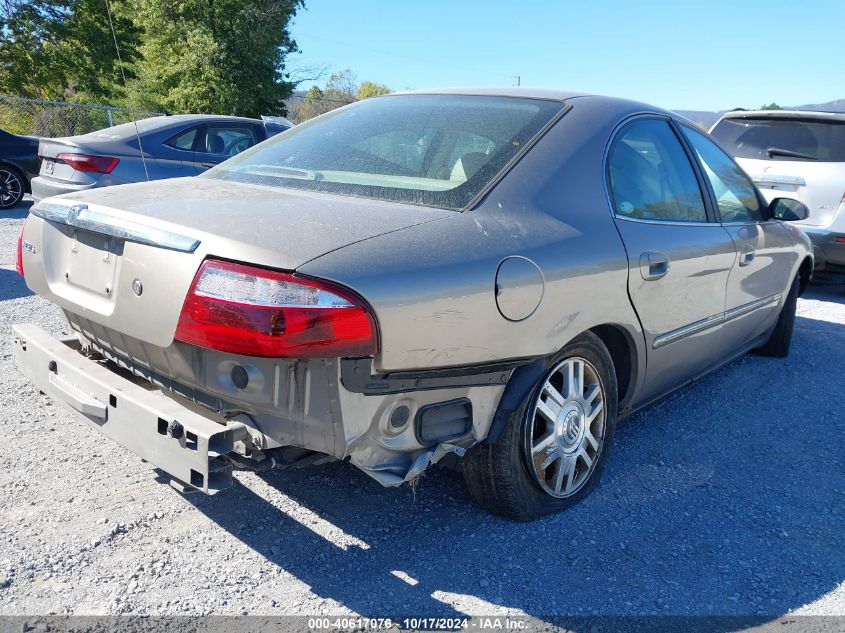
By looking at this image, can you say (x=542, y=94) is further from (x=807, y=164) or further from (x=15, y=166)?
(x=15, y=166)

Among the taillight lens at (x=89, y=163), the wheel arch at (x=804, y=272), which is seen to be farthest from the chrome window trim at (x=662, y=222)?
the taillight lens at (x=89, y=163)

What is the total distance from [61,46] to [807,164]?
3164cm

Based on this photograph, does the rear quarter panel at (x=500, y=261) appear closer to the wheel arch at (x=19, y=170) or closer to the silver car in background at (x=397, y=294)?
the silver car in background at (x=397, y=294)

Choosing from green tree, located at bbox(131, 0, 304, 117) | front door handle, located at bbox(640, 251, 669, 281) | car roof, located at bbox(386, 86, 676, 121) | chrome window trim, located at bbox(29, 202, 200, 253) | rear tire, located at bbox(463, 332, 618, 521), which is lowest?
rear tire, located at bbox(463, 332, 618, 521)

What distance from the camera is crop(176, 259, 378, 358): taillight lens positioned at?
2016mm

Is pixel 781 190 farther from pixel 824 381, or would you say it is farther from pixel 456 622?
pixel 456 622

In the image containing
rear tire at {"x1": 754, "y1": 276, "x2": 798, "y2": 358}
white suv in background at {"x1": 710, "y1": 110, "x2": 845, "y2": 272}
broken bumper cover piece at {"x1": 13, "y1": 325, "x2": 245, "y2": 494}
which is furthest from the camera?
white suv in background at {"x1": 710, "y1": 110, "x2": 845, "y2": 272}

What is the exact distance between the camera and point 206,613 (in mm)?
2271

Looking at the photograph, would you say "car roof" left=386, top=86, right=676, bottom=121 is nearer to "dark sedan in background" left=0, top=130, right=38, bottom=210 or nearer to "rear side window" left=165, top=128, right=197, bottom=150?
"rear side window" left=165, top=128, right=197, bottom=150

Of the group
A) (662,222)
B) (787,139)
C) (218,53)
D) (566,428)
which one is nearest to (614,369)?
(566,428)

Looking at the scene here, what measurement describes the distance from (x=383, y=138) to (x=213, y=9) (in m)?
25.2

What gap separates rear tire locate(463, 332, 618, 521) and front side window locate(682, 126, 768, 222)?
1.48m

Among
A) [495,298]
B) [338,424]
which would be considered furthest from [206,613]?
[495,298]

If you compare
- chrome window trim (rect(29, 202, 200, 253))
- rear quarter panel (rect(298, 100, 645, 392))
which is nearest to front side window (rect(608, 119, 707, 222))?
rear quarter panel (rect(298, 100, 645, 392))
